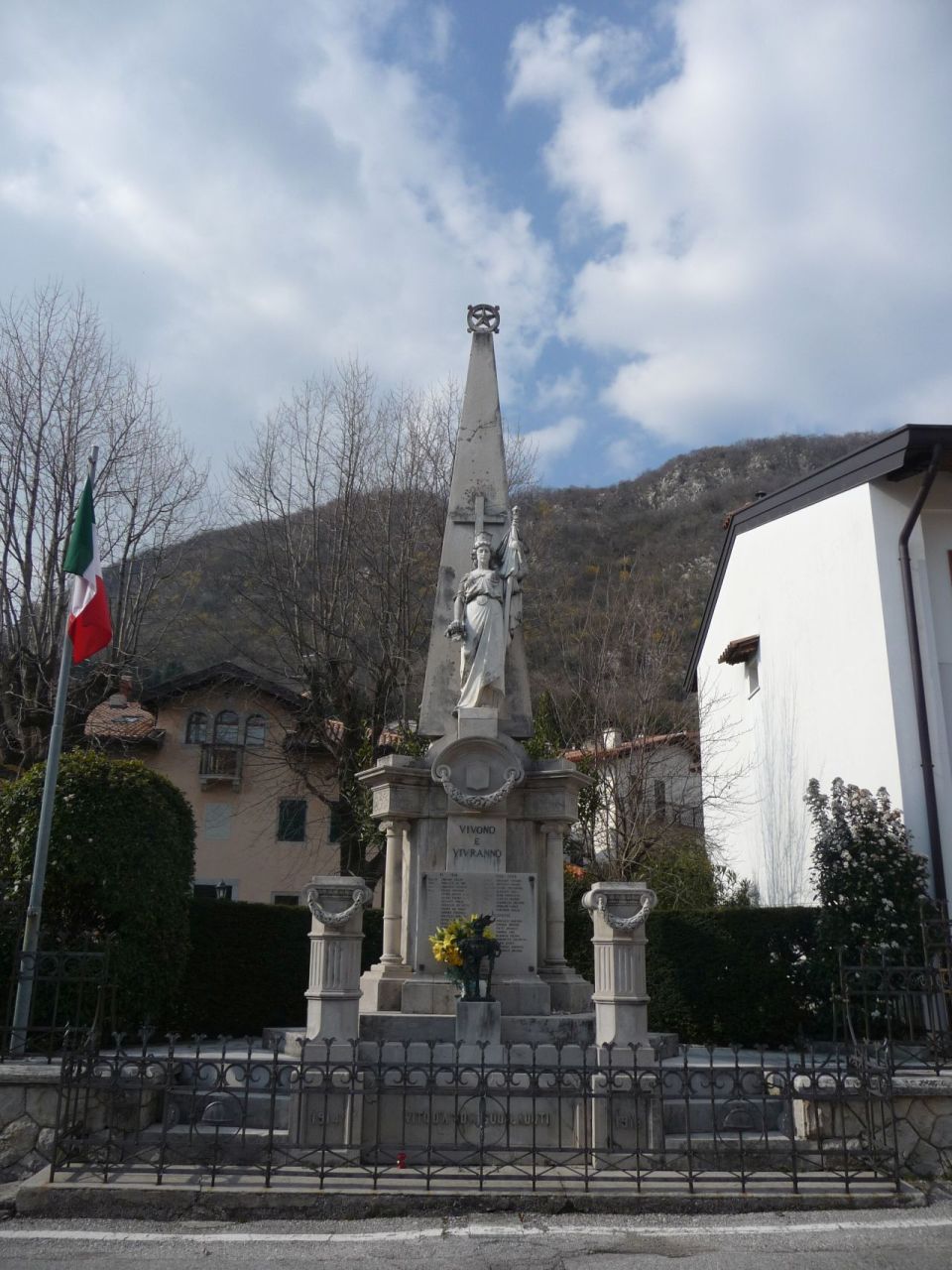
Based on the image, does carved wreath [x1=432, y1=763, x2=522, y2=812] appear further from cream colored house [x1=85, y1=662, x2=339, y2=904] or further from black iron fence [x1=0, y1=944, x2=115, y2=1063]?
cream colored house [x1=85, y1=662, x2=339, y2=904]

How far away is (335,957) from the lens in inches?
315

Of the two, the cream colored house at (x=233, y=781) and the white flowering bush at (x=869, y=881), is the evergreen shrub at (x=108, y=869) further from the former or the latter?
the cream colored house at (x=233, y=781)

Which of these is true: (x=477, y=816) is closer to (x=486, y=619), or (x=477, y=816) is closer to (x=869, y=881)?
(x=486, y=619)

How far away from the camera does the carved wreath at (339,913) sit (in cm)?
807

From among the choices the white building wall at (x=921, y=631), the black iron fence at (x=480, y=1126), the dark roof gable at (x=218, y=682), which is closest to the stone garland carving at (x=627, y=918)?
the black iron fence at (x=480, y=1126)

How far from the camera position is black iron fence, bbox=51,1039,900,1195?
6375mm

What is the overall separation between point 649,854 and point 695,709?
195 inches

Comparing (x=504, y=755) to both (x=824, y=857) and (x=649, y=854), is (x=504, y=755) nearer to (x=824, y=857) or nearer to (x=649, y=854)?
(x=824, y=857)

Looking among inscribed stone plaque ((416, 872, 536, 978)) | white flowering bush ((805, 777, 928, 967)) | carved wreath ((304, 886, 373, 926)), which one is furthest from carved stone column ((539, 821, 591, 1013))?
white flowering bush ((805, 777, 928, 967))

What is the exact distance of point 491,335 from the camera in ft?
40.5

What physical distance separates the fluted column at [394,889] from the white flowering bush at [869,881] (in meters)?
6.28

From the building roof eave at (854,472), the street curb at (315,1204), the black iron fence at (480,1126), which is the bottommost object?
the street curb at (315,1204)

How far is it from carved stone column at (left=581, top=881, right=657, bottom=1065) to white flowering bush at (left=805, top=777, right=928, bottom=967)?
603 centimetres

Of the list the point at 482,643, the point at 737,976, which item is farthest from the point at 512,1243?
the point at 737,976
